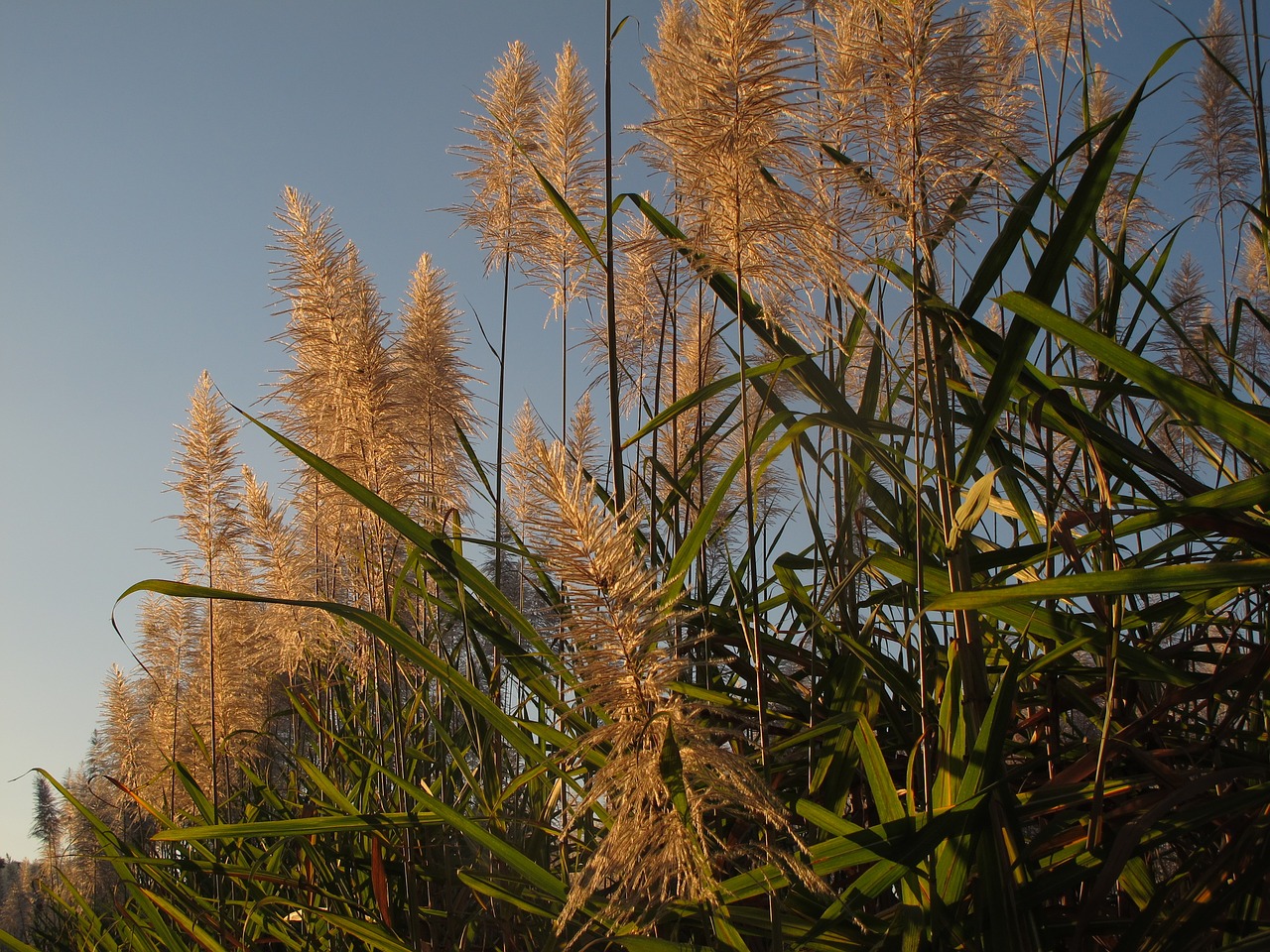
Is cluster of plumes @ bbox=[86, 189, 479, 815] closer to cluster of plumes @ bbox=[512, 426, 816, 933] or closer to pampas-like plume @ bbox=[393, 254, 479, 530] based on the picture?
pampas-like plume @ bbox=[393, 254, 479, 530]

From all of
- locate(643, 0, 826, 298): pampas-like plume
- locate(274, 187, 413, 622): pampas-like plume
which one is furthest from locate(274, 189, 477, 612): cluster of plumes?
locate(643, 0, 826, 298): pampas-like plume

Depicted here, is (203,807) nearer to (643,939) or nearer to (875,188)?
(643,939)

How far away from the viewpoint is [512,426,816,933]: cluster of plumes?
0.95 meters

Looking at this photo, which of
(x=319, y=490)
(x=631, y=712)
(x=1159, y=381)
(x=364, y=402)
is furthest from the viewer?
(x=319, y=490)

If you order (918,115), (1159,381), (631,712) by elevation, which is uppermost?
(918,115)

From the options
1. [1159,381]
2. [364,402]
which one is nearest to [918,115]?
[1159,381]

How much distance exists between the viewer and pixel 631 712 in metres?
1.00

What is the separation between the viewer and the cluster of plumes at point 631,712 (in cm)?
95

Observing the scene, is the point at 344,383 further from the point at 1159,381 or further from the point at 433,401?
the point at 1159,381

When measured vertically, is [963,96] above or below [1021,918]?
above

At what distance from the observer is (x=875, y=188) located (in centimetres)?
143

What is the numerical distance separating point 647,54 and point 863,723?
1.76 m

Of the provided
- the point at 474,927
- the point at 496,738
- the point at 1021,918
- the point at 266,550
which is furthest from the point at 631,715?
the point at 266,550

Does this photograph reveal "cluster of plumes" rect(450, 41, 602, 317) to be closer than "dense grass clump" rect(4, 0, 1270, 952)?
No
